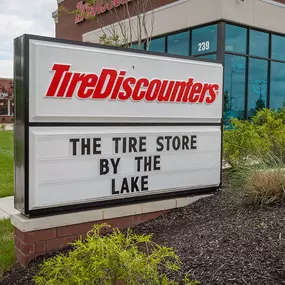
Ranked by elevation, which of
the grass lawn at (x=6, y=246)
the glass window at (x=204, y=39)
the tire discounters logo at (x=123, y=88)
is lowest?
the grass lawn at (x=6, y=246)

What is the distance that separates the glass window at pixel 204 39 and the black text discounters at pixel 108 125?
27.1 feet

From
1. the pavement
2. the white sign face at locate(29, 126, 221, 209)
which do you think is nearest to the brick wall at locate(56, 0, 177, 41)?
the pavement

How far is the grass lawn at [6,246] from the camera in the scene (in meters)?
4.55

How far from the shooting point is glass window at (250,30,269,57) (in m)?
14.6

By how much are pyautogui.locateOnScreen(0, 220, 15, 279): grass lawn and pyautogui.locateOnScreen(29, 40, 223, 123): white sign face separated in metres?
1.72

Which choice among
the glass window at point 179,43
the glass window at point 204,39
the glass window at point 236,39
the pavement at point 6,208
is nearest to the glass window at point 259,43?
the glass window at point 236,39

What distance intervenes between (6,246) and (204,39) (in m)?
11.0

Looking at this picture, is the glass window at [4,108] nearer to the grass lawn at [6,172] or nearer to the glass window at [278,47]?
the grass lawn at [6,172]

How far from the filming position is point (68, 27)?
21844mm

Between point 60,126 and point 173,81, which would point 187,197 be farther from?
point 60,126

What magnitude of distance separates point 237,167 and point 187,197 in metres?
1.71

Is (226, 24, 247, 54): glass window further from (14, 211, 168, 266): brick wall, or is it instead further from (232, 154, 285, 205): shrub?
(14, 211, 168, 266): brick wall

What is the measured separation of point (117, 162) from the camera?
16.2ft

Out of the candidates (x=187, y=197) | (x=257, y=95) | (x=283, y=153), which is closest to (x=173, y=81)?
(x=187, y=197)
